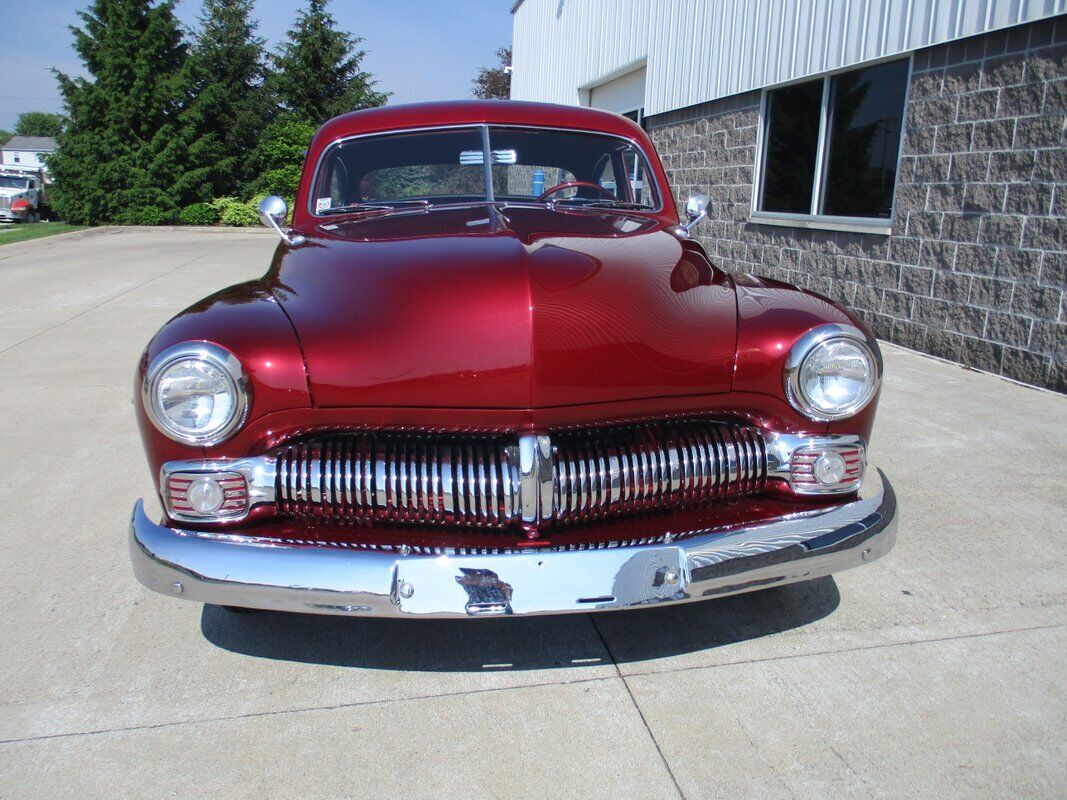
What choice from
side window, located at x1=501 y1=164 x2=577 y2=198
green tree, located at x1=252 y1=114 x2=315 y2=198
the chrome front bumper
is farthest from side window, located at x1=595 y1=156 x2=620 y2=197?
green tree, located at x1=252 y1=114 x2=315 y2=198

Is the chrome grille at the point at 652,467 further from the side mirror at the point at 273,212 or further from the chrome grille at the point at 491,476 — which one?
the side mirror at the point at 273,212

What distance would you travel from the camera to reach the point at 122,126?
74.8 ft

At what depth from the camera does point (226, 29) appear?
105ft

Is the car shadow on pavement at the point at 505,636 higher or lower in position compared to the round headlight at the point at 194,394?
lower

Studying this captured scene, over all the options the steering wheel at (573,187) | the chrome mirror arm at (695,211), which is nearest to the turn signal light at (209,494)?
the steering wheel at (573,187)

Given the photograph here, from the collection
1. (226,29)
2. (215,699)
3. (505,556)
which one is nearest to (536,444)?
(505,556)

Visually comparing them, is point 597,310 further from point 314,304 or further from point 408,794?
point 408,794

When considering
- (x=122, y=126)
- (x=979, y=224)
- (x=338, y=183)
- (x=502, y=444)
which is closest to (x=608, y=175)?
(x=338, y=183)

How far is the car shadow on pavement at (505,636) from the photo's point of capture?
2.30 m

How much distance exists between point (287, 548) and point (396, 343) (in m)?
0.55

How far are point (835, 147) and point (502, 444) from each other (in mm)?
6112

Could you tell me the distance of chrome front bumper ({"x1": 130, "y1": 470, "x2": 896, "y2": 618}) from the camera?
1842 millimetres

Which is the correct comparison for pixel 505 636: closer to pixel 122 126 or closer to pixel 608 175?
pixel 608 175

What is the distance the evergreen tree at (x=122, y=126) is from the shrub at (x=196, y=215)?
12.7 inches
